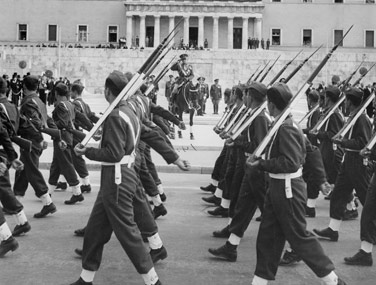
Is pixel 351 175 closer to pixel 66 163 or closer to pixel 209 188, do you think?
pixel 209 188

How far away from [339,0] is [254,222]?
62237 millimetres

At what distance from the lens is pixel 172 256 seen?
663cm

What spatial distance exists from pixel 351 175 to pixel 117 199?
3412mm

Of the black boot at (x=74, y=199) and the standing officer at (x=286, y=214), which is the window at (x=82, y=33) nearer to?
the black boot at (x=74, y=199)

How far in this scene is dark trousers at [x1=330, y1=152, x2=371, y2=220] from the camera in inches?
285

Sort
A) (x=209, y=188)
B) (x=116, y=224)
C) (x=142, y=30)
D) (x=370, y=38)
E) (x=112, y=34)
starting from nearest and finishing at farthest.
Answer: (x=116, y=224) < (x=209, y=188) < (x=142, y=30) < (x=112, y=34) < (x=370, y=38)

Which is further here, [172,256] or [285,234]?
[172,256]

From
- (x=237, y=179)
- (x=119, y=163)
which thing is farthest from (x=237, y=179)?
(x=119, y=163)

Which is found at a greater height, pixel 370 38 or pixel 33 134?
pixel 370 38

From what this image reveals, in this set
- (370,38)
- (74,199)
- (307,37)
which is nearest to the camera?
(74,199)

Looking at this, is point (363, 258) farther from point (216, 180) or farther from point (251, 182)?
point (216, 180)

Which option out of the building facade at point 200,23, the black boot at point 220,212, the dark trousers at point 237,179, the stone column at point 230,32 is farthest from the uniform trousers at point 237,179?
the stone column at point 230,32

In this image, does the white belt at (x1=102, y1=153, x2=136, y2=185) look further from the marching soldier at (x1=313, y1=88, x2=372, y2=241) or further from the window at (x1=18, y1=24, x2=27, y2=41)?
the window at (x1=18, y1=24, x2=27, y2=41)

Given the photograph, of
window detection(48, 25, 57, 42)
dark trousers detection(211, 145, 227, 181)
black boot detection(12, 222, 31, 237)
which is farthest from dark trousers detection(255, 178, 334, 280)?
window detection(48, 25, 57, 42)
